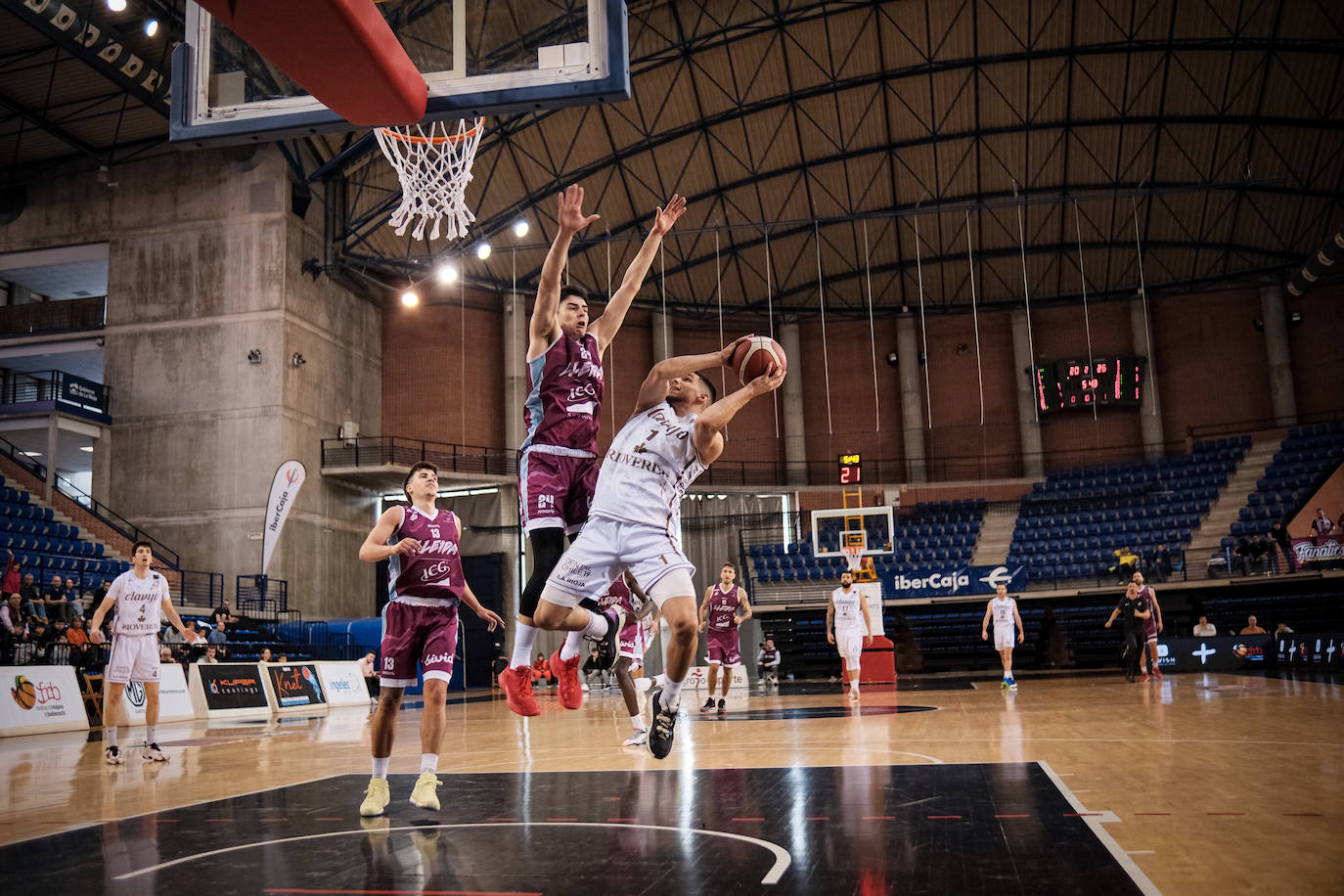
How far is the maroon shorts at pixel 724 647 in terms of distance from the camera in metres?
15.0

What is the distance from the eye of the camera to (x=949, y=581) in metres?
26.2

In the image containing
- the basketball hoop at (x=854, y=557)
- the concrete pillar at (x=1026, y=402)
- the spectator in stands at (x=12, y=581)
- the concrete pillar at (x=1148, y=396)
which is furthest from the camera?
the concrete pillar at (x=1026, y=402)

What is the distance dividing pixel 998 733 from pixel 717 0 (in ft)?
67.1

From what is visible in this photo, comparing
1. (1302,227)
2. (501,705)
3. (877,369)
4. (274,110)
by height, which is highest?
(1302,227)

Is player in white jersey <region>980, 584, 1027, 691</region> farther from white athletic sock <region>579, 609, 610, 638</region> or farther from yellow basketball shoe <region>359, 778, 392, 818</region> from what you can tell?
yellow basketball shoe <region>359, 778, 392, 818</region>

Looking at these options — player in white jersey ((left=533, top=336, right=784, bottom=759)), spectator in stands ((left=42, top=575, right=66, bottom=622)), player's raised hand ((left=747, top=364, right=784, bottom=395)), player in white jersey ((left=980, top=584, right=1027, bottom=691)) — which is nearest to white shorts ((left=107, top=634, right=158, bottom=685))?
player in white jersey ((left=533, top=336, right=784, bottom=759))

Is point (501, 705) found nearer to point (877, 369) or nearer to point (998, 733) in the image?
point (998, 733)

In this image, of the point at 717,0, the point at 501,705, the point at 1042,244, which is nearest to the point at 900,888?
the point at 501,705

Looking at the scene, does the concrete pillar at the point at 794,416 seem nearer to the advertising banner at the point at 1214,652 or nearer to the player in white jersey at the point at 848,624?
the advertising banner at the point at 1214,652

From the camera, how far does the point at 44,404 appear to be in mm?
25781

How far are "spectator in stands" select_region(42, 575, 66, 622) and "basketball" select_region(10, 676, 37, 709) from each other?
3.89 meters

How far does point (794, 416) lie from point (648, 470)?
29.7 m

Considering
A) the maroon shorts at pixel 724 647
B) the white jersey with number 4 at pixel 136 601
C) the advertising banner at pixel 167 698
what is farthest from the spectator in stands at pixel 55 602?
the maroon shorts at pixel 724 647

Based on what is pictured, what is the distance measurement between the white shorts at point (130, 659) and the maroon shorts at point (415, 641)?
528cm
